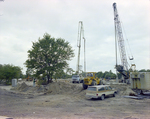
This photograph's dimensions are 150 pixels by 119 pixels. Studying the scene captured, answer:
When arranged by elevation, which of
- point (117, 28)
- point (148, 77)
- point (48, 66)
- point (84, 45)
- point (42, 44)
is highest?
point (117, 28)

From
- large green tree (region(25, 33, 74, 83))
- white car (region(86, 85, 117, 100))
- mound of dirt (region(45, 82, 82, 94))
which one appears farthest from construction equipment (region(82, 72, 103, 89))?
large green tree (region(25, 33, 74, 83))

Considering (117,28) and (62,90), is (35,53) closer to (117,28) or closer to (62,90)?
(62,90)

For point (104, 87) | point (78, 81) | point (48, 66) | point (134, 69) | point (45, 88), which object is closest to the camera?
point (104, 87)

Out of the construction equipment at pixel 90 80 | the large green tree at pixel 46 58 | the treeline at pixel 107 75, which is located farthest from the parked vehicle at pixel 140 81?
the treeline at pixel 107 75

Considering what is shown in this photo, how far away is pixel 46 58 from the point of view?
2831cm

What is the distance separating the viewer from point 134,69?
47562 mm

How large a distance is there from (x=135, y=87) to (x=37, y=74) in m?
18.1

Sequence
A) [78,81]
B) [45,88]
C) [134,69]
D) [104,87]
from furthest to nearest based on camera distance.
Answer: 1. [134,69]
2. [78,81]
3. [45,88]
4. [104,87]

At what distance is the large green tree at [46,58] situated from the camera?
2802 centimetres

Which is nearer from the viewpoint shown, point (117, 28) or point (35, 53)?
point (35, 53)

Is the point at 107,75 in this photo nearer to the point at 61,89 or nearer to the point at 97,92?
the point at 61,89

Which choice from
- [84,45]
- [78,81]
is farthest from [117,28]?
[78,81]

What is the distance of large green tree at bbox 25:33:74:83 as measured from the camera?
28.0 meters

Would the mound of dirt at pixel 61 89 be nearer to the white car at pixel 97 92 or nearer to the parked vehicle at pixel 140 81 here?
the white car at pixel 97 92
